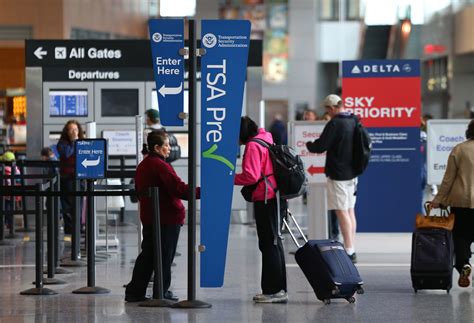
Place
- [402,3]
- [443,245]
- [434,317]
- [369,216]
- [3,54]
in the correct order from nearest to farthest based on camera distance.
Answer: [434,317], [443,245], [369,216], [3,54], [402,3]

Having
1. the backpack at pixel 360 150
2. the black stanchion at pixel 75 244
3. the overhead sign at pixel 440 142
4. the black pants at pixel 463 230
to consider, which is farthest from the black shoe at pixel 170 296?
the overhead sign at pixel 440 142

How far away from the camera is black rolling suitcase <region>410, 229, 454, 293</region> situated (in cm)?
1116

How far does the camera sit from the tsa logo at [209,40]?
10047mm

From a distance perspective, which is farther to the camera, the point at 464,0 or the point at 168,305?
the point at 464,0

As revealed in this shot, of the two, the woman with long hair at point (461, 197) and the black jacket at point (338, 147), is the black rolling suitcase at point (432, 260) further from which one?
the black jacket at point (338, 147)

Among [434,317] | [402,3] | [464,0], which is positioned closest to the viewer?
[434,317]


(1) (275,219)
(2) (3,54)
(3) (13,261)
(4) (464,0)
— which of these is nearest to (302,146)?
(3) (13,261)

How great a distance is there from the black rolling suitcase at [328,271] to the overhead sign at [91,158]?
2163 millimetres

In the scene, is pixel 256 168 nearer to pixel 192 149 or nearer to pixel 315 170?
pixel 192 149

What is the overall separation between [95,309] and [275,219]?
5.44 feet

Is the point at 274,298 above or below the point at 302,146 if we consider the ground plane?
below

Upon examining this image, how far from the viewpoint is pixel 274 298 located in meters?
10.6

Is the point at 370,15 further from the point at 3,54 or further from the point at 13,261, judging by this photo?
the point at 13,261

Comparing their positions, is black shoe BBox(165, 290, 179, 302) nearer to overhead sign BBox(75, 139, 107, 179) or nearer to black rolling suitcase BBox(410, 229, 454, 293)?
overhead sign BBox(75, 139, 107, 179)
